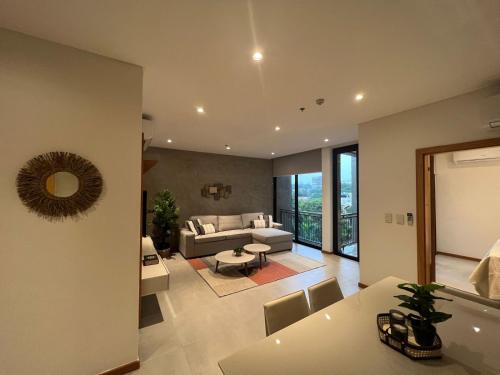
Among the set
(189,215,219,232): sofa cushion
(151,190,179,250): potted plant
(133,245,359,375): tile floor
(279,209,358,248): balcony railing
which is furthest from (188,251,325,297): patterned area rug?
(279,209,358,248): balcony railing

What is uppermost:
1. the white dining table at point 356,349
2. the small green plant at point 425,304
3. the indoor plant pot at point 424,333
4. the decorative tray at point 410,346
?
the small green plant at point 425,304

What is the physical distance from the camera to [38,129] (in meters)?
1.54

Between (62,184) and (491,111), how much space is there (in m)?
3.99

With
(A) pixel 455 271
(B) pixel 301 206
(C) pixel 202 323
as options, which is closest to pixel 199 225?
(C) pixel 202 323

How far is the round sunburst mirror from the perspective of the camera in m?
1.52

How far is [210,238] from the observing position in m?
5.09

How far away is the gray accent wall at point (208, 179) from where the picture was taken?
545 cm

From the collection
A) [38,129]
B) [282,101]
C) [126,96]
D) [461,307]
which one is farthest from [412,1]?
[38,129]

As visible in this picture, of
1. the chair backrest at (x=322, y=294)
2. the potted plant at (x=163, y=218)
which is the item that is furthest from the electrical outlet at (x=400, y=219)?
the potted plant at (x=163, y=218)

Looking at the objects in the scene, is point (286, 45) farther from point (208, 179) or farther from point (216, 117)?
point (208, 179)

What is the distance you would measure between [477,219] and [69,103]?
7.04m

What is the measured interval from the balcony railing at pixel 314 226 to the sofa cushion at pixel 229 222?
179 cm

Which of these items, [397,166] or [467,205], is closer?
[397,166]

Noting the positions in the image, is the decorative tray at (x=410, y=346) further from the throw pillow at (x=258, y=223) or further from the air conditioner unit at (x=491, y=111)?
the throw pillow at (x=258, y=223)
